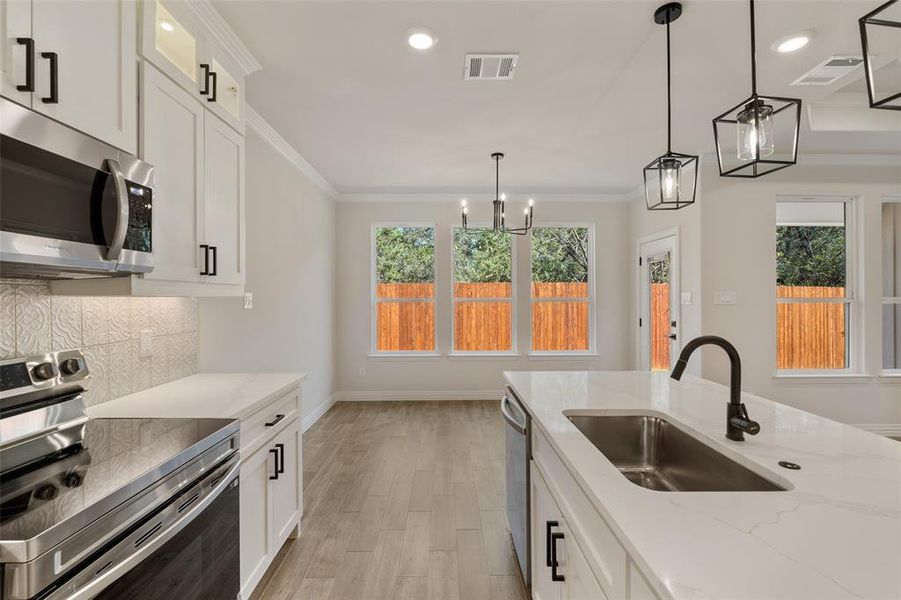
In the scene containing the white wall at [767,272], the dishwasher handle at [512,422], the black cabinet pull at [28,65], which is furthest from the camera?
the white wall at [767,272]

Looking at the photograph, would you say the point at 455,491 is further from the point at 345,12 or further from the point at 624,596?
the point at 345,12

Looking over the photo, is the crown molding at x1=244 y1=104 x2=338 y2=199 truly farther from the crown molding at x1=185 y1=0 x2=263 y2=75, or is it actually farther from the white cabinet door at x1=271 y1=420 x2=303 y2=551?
the white cabinet door at x1=271 y1=420 x2=303 y2=551

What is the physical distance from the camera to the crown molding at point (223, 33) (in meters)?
1.87

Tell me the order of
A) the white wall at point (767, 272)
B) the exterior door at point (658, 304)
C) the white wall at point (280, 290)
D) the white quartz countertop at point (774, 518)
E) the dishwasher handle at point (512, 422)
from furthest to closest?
the exterior door at point (658, 304)
the white wall at point (767, 272)
the white wall at point (280, 290)
the dishwasher handle at point (512, 422)
the white quartz countertop at point (774, 518)

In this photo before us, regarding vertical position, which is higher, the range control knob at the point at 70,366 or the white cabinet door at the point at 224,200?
the white cabinet door at the point at 224,200

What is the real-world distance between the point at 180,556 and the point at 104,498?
40 centimetres

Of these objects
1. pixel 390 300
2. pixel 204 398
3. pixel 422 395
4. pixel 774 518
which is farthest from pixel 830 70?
pixel 422 395

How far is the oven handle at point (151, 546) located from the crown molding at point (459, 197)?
4.40 m

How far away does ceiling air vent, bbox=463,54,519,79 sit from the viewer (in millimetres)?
2318

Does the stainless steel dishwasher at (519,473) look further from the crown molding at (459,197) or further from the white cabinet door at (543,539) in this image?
the crown molding at (459,197)

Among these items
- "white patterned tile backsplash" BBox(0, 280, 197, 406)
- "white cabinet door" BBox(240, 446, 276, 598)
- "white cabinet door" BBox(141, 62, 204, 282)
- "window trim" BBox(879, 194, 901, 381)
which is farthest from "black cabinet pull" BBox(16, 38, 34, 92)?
"window trim" BBox(879, 194, 901, 381)

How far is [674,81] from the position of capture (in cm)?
267

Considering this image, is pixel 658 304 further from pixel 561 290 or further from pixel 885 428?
pixel 885 428

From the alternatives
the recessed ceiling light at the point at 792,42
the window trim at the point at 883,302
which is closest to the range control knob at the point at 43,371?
the recessed ceiling light at the point at 792,42
